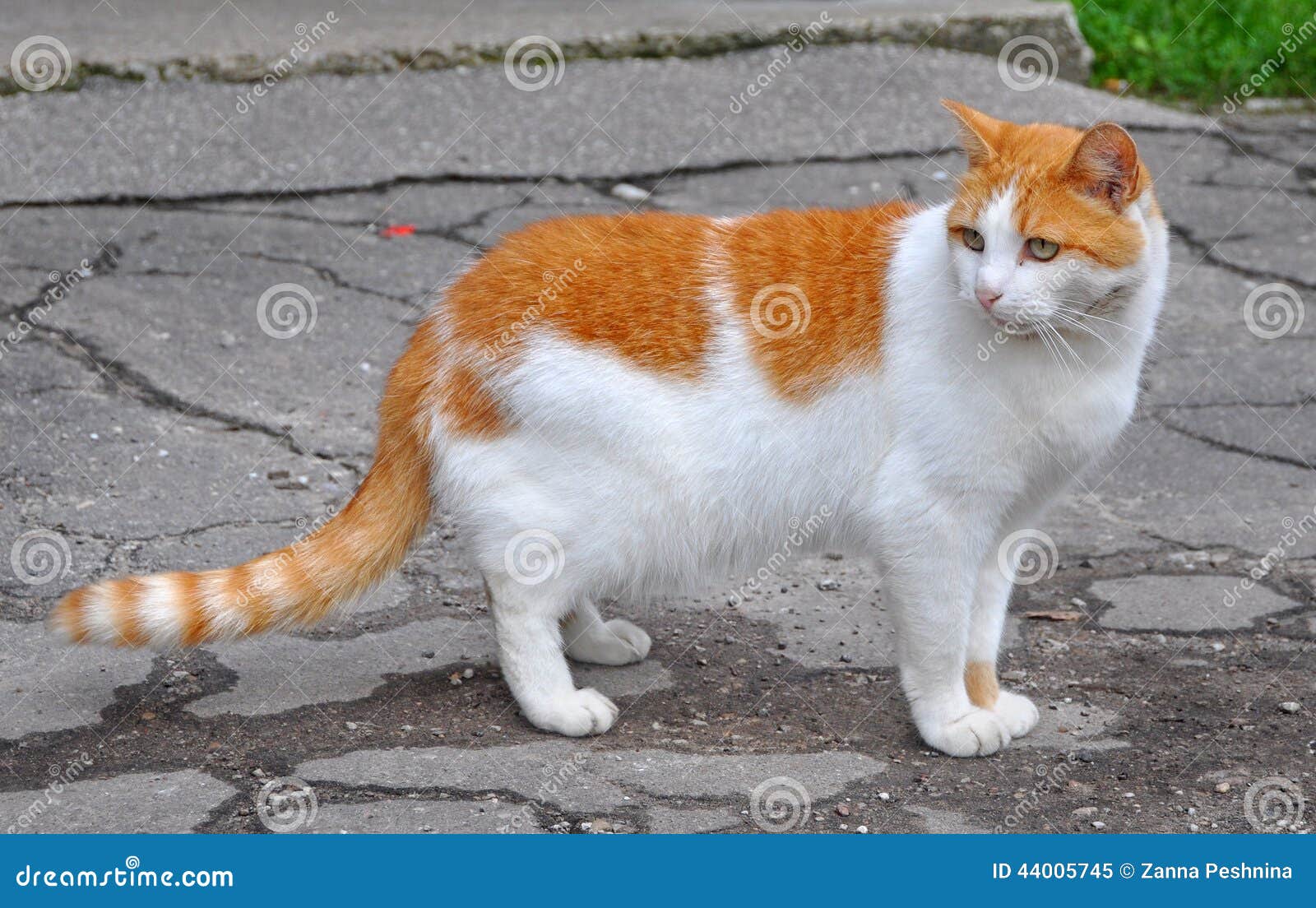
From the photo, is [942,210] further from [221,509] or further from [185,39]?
[185,39]

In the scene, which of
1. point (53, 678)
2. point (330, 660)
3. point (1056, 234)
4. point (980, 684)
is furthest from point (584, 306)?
point (53, 678)

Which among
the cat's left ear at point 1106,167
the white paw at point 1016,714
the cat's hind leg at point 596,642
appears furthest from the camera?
the cat's hind leg at point 596,642

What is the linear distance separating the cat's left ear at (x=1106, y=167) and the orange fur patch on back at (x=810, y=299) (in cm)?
43

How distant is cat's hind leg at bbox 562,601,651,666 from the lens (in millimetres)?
3102

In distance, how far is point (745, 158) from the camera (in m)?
5.90

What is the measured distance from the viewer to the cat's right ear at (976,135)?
2.59 metres

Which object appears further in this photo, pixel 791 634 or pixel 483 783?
pixel 791 634

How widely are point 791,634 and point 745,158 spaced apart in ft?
10.1

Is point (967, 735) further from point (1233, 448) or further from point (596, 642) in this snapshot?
point (1233, 448)

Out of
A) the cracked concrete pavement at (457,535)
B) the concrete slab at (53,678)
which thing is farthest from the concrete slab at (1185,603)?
the concrete slab at (53,678)

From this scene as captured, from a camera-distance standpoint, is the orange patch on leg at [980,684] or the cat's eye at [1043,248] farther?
the orange patch on leg at [980,684]

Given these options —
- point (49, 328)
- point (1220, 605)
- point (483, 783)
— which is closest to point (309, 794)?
point (483, 783)

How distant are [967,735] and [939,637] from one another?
0.21m

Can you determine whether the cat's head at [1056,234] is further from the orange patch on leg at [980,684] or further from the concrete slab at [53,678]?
the concrete slab at [53,678]
